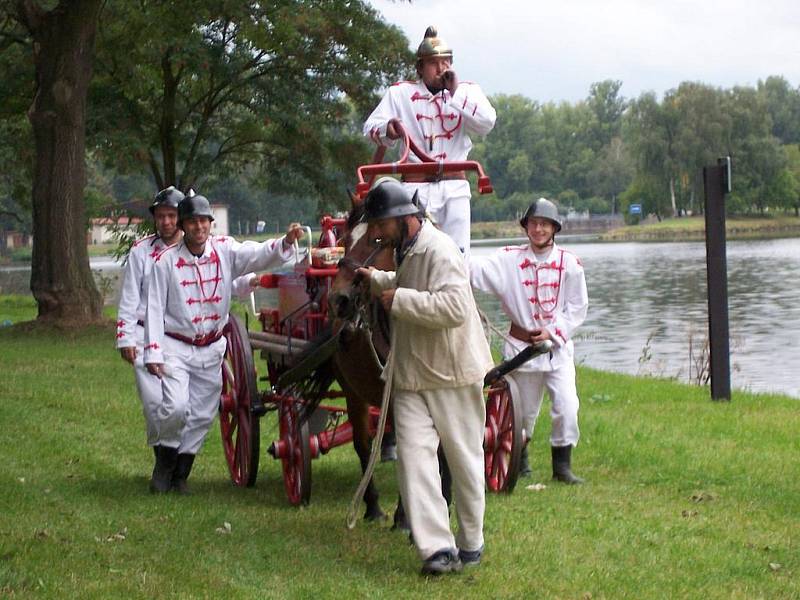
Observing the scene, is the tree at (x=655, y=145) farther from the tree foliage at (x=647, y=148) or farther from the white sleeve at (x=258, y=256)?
the white sleeve at (x=258, y=256)

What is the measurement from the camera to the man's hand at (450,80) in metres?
8.94

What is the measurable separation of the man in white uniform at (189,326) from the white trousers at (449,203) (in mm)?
998

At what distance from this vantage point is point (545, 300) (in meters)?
9.66

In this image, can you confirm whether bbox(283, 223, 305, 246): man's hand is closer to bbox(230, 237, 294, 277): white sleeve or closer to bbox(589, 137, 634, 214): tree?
bbox(230, 237, 294, 277): white sleeve

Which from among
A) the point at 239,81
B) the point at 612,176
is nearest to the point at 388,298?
the point at 239,81

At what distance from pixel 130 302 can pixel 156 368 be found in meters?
0.51

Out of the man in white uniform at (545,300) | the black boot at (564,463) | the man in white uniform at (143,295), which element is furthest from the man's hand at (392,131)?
the black boot at (564,463)

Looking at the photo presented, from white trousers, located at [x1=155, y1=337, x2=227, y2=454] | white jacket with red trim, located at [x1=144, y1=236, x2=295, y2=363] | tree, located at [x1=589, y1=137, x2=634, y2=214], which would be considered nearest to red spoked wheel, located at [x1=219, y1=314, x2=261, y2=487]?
white trousers, located at [x1=155, y1=337, x2=227, y2=454]

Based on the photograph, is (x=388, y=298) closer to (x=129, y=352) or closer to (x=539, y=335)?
(x=539, y=335)

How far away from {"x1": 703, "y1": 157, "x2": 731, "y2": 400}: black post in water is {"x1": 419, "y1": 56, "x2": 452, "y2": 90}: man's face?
5.43 meters

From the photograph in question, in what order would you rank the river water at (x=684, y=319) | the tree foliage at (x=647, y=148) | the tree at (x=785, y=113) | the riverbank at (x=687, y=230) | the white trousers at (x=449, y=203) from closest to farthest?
the white trousers at (x=449, y=203) < the river water at (x=684, y=319) < the riverbank at (x=687, y=230) < the tree foliage at (x=647, y=148) < the tree at (x=785, y=113)

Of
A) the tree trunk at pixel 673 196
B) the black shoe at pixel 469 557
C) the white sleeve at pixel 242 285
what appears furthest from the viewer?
the tree trunk at pixel 673 196

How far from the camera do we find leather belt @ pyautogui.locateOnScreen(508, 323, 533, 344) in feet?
31.7

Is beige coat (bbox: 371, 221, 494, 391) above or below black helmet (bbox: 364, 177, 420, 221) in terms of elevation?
below
